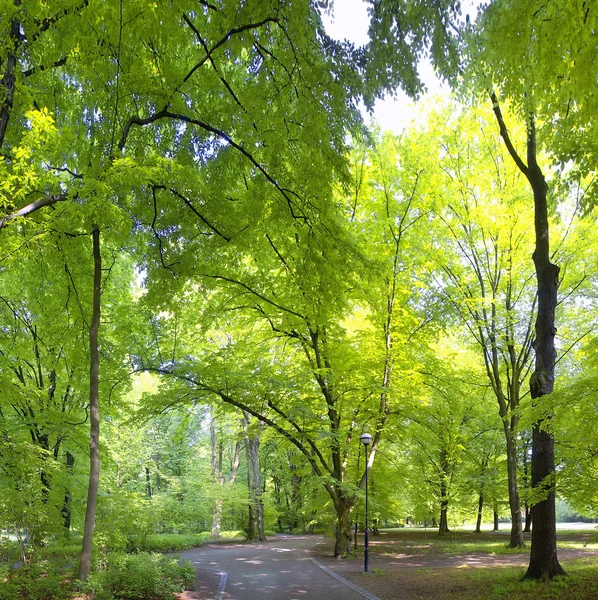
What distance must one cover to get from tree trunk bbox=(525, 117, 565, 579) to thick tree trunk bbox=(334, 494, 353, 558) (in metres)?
5.65

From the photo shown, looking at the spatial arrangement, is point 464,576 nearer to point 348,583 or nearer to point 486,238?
point 348,583

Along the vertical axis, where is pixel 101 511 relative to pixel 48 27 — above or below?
below

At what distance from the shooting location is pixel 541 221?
8.72 m

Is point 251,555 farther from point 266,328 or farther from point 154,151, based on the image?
point 154,151

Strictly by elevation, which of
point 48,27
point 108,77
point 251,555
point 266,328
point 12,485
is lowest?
point 251,555

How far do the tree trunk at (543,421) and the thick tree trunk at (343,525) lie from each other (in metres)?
5.65

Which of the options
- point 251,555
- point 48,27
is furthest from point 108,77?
point 251,555

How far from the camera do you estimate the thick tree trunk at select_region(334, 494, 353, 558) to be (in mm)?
12461

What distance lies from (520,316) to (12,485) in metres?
17.1

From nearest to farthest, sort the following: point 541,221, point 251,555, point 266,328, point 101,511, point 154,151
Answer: point 154,151
point 541,221
point 101,511
point 266,328
point 251,555

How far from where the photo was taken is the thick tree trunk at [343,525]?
1246 cm

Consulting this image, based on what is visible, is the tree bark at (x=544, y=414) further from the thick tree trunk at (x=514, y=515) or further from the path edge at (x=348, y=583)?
the thick tree trunk at (x=514, y=515)

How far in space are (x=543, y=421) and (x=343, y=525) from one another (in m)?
8.12

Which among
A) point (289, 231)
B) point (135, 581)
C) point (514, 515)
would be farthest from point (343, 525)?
point (289, 231)
